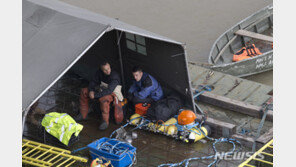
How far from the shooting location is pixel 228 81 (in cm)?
1145

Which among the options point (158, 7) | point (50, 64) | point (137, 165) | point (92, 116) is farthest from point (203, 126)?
point (158, 7)

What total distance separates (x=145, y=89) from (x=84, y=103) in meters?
1.34

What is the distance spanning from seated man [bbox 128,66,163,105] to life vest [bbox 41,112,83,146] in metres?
1.45

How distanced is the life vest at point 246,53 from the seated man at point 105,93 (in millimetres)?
5166

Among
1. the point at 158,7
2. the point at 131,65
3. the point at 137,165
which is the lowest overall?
the point at 137,165

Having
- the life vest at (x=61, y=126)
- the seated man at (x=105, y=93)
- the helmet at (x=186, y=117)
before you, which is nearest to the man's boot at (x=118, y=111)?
the seated man at (x=105, y=93)

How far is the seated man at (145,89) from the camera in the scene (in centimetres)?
957

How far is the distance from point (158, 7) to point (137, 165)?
415 inches

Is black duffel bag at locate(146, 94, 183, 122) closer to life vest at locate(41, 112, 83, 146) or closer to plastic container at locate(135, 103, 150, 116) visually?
plastic container at locate(135, 103, 150, 116)

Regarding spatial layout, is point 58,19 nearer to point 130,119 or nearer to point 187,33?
point 130,119

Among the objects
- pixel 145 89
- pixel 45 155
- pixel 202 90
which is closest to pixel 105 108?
pixel 145 89

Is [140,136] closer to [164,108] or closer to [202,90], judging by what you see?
[164,108]

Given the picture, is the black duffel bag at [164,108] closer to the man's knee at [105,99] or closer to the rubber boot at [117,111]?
Result: the rubber boot at [117,111]

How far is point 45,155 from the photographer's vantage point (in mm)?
8742
